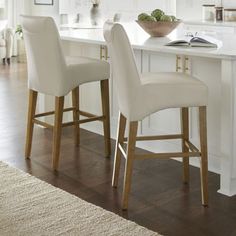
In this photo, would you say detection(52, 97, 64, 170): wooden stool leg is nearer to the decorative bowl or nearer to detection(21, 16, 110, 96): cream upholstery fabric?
detection(21, 16, 110, 96): cream upholstery fabric

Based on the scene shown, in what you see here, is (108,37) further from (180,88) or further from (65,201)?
(65,201)

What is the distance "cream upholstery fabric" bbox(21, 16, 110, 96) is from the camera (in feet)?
11.4

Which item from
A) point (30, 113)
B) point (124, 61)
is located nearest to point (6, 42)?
point (30, 113)

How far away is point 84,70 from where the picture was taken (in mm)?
3678

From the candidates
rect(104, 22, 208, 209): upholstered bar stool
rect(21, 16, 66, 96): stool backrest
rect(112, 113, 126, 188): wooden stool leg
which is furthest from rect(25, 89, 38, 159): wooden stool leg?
rect(104, 22, 208, 209): upholstered bar stool

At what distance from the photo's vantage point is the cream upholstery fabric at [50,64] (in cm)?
348

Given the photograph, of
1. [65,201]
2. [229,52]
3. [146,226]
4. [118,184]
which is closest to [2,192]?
[65,201]

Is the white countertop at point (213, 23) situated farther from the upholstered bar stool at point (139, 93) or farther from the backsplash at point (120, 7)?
the upholstered bar stool at point (139, 93)

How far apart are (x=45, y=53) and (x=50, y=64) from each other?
82 mm

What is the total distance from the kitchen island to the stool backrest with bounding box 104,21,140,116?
1.54 ft

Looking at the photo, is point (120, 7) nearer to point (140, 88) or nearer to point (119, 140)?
point (119, 140)

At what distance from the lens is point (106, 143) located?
3.97m

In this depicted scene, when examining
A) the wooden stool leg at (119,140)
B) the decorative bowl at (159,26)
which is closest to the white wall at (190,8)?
the decorative bowl at (159,26)

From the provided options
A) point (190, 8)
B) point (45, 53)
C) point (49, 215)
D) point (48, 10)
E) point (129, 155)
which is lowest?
point (49, 215)
